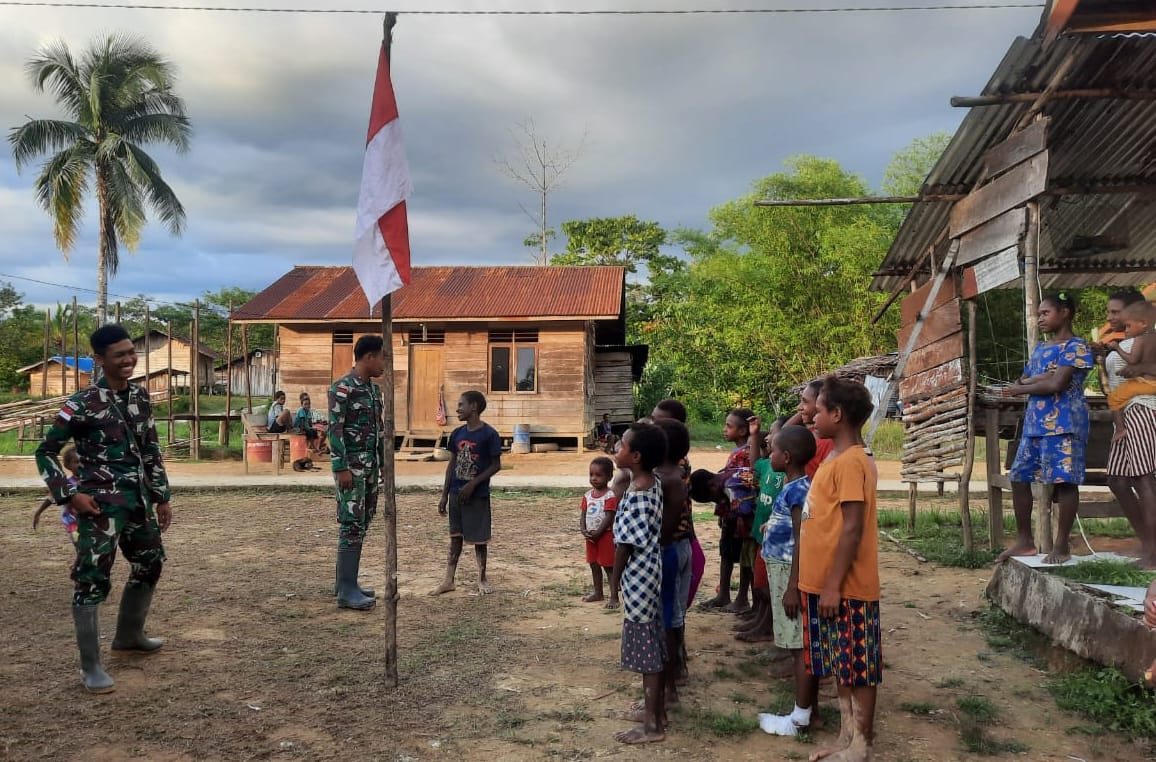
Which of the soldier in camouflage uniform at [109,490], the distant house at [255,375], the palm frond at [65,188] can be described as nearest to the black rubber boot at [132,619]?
the soldier in camouflage uniform at [109,490]

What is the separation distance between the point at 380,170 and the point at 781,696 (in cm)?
335

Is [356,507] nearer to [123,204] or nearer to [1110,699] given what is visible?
[1110,699]

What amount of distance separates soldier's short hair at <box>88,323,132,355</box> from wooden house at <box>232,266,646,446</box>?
544 inches

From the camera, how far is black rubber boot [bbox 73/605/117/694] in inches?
152

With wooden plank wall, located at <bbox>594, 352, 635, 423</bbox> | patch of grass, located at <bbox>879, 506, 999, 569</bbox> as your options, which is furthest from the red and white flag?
wooden plank wall, located at <bbox>594, 352, 635, 423</bbox>

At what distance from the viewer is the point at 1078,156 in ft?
22.1

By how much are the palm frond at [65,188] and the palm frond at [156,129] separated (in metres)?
1.49

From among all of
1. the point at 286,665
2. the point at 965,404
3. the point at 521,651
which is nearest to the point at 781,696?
the point at 521,651

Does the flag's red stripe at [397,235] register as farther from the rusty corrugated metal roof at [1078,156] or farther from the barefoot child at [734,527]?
the rusty corrugated metal roof at [1078,156]

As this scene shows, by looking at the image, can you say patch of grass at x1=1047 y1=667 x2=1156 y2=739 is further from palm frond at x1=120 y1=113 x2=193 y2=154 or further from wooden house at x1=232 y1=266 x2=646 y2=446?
palm frond at x1=120 y1=113 x2=193 y2=154

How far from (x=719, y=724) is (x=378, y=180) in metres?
3.11

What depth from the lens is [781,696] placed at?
3822 mm

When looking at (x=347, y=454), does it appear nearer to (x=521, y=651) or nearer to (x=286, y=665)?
(x=286, y=665)

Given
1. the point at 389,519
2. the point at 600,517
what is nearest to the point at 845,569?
the point at 389,519
